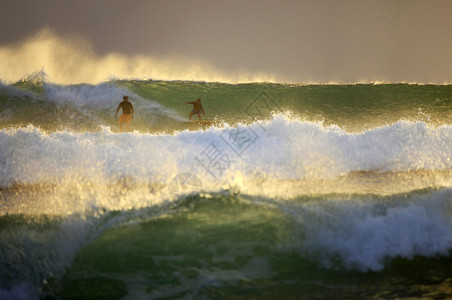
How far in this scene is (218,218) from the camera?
11.4 feet

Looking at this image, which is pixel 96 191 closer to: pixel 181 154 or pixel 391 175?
pixel 181 154

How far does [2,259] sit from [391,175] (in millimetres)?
4422

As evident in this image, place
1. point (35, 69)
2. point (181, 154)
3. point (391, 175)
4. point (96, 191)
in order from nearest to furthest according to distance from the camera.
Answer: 1. point (96, 191)
2. point (181, 154)
3. point (391, 175)
4. point (35, 69)

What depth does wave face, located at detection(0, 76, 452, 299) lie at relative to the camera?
9.52 ft

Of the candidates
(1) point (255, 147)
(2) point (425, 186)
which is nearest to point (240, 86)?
(1) point (255, 147)

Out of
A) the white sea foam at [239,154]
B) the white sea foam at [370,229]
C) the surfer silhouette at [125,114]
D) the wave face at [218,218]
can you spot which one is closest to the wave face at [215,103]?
Result: the surfer silhouette at [125,114]

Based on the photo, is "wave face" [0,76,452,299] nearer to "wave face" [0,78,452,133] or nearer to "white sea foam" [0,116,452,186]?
"white sea foam" [0,116,452,186]

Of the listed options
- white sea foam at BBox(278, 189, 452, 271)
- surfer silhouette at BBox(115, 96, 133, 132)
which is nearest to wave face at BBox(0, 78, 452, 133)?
surfer silhouette at BBox(115, 96, 133, 132)

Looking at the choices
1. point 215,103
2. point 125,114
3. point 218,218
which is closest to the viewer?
point 218,218

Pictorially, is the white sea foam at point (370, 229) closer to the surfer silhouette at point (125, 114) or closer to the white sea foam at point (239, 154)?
the white sea foam at point (239, 154)

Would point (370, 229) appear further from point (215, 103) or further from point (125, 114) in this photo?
point (215, 103)

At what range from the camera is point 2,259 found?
120 inches

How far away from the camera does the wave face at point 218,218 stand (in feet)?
9.52

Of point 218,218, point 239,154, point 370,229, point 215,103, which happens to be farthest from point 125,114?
point 370,229
